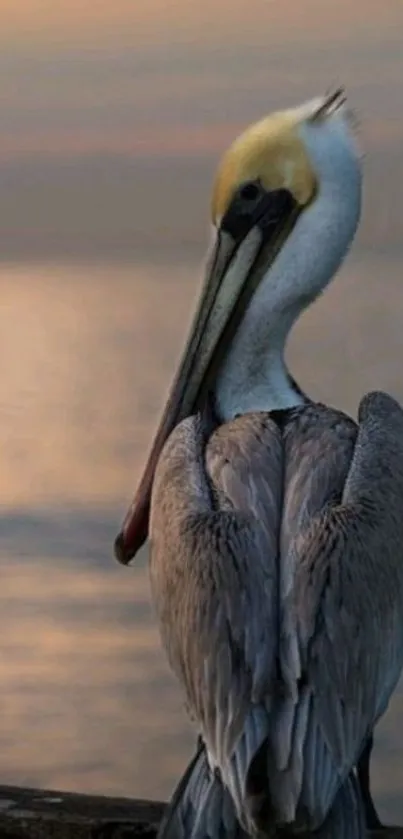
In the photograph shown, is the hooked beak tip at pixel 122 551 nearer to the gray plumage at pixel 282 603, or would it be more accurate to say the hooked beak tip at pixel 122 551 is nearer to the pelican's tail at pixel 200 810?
the gray plumage at pixel 282 603

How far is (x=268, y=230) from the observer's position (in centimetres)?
579

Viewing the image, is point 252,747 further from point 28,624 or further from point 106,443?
point 106,443

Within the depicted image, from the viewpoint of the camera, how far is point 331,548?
15.4 ft

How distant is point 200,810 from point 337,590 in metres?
0.54

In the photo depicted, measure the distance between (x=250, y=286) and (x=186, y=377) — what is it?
285 millimetres

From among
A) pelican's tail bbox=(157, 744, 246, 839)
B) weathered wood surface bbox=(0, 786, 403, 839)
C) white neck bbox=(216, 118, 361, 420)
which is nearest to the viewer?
pelican's tail bbox=(157, 744, 246, 839)

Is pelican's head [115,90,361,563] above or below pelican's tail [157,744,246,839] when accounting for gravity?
above

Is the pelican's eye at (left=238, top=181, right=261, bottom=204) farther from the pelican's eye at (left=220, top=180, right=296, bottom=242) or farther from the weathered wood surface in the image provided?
the weathered wood surface

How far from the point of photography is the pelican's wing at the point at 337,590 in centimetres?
452

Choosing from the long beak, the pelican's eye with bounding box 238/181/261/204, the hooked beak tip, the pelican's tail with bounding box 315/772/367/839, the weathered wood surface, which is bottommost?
the weathered wood surface

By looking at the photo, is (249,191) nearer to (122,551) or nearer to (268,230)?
(268,230)

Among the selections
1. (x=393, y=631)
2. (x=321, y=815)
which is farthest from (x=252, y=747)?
(x=393, y=631)

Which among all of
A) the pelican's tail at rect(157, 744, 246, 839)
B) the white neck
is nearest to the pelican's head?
the white neck

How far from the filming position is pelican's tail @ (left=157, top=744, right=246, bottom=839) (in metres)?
4.62
